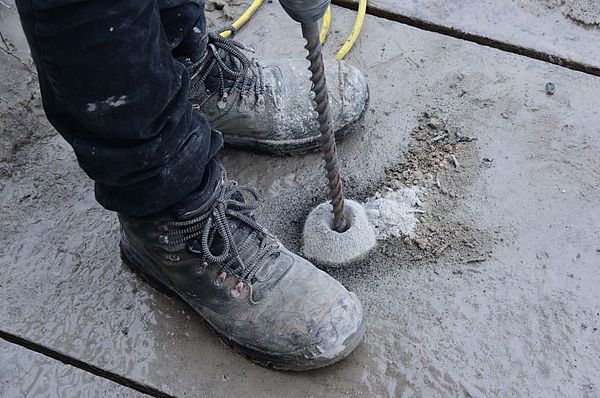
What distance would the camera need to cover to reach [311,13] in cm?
94

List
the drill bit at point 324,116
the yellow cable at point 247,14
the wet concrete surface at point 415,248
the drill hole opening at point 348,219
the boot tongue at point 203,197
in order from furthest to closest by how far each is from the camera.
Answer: the yellow cable at point 247,14 → the drill hole opening at point 348,219 → the wet concrete surface at point 415,248 → the boot tongue at point 203,197 → the drill bit at point 324,116

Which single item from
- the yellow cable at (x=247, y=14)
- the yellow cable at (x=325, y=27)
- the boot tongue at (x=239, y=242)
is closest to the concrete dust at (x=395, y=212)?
the boot tongue at (x=239, y=242)

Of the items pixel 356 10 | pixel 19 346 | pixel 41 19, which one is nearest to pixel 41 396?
pixel 19 346

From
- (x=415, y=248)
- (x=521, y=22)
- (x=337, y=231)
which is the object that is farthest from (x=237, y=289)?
(x=521, y=22)

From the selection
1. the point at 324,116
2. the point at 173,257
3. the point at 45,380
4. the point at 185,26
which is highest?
the point at 185,26

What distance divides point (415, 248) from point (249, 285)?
0.36 meters

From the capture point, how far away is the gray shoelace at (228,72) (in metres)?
1.41

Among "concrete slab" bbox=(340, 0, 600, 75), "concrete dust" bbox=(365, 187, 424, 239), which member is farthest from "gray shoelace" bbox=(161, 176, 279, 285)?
"concrete slab" bbox=(340, 0, 600, 75)

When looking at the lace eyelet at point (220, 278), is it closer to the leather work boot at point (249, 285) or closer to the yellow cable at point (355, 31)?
the leather work boot at point (249, 285)

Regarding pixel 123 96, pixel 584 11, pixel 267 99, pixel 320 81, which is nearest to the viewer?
pixel 123 96

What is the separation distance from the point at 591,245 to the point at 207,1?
3.80 feet

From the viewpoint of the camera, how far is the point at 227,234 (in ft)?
3.87

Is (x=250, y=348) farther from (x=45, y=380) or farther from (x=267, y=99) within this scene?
(x=267, y=99)

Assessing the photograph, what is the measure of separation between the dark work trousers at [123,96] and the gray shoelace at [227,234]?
6 centimetres
